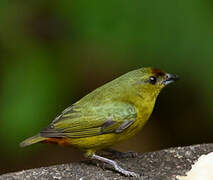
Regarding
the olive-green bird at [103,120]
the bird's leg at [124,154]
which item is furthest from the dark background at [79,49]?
the bird's leg at [124,154]

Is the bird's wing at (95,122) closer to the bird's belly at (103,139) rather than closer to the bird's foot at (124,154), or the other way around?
the bird's belly at (103,139)

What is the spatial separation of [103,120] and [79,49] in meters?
1.73

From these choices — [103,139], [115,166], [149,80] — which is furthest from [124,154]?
[149,80]

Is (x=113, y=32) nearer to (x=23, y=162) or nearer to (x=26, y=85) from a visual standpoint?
(x=26, y=85)

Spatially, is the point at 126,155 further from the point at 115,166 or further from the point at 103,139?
the point at 115,166

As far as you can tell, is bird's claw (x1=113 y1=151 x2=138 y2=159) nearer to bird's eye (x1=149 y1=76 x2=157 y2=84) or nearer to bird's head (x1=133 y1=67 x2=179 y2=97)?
bird's head (x1=133 y1=67 x2=179 y2=97)

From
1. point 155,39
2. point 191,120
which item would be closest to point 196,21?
point 155,39

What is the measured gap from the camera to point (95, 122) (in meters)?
6.97

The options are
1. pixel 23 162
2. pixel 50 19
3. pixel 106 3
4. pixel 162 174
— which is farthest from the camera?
pixel 23 162

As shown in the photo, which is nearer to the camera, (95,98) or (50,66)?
(95,98)

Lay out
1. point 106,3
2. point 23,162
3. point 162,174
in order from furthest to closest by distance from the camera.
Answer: point 23,162 < point 106,3 < point 162,174

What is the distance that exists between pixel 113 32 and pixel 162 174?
6.63 ft

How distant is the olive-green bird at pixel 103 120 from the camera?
692 cm

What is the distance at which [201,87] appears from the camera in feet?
27.7
